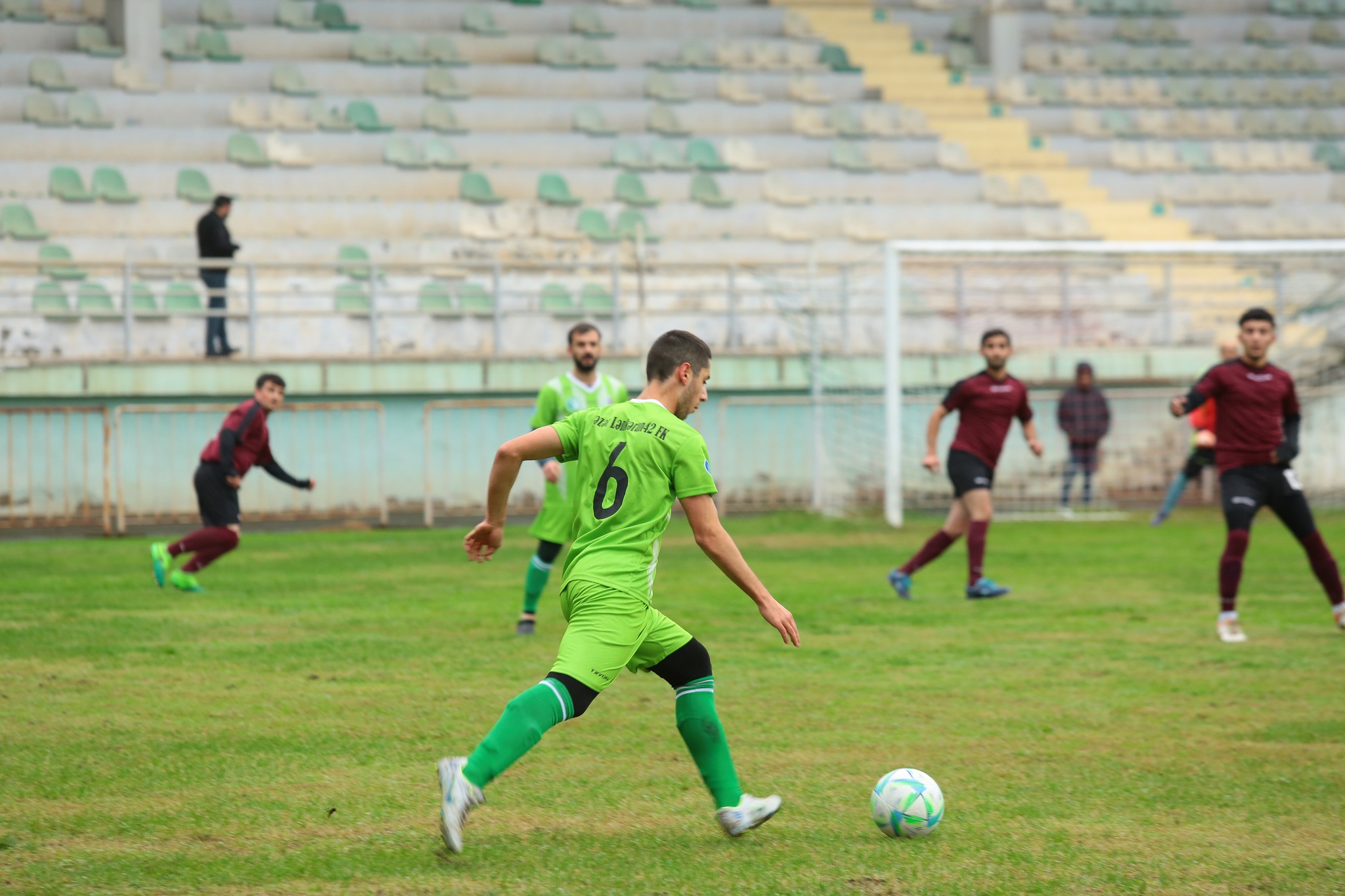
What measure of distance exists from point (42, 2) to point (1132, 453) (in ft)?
59.7

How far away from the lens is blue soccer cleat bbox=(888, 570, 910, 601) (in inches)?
422

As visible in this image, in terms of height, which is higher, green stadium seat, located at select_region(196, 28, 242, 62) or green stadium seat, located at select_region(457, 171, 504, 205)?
green stadium seat, located at select_region(196, 28, 242, 62)

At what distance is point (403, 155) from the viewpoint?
21141 millimetres

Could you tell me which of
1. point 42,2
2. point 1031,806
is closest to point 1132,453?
point 1031,806

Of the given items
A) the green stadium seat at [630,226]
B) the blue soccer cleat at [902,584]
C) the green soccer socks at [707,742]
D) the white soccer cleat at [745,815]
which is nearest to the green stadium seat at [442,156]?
the green stadium seat at [630,226]

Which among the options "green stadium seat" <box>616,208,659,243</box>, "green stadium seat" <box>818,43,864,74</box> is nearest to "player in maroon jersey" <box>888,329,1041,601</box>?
"green stadium seat" <box>616,208,659,243</box>

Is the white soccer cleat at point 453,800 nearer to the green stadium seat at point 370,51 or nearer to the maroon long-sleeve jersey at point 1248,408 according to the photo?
the maroon long-sleeve jersey at point 1248,408

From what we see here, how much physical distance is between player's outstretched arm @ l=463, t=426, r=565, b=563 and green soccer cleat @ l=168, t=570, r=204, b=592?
7041mm

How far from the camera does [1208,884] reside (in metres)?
4.31

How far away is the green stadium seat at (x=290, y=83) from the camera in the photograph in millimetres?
21734

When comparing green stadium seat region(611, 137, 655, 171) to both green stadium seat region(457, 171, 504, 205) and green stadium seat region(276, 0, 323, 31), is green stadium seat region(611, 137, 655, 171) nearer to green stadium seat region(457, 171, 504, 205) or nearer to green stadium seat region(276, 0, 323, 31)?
green stadium seat region(457, 171, 504, 205)

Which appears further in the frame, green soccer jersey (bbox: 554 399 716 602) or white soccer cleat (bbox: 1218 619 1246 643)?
white soccer cleat (bbox: 1218 619 1246 643)

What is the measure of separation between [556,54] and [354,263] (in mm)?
7889

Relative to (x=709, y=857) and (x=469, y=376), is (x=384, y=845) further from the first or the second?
(x=469, y=376)
